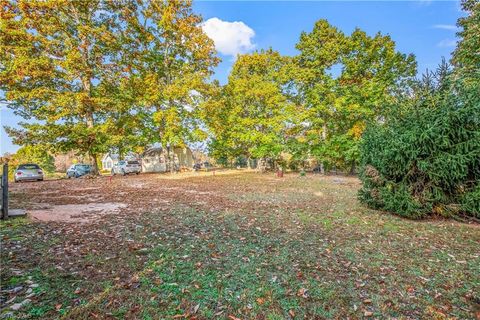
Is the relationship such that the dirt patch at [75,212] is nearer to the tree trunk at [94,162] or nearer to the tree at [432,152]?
the tree at [432,152]

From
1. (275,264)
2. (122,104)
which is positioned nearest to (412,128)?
(275,264)

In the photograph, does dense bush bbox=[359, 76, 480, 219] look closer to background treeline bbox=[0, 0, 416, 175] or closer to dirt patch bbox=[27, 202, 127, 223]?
dirt patch bbox=[27, 202, 127, 223]

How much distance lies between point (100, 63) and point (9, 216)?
737 inches

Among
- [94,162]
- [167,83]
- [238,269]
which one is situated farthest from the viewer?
[167,83]

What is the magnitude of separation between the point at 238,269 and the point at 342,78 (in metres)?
22.0

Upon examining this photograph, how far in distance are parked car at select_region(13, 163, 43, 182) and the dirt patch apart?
1505 cm

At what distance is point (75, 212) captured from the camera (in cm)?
702

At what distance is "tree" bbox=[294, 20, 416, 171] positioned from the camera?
66.4 feet

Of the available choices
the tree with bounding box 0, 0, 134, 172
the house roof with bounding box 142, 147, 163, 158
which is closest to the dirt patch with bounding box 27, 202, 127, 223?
the tree with bounding box 0, 0, 134, 172

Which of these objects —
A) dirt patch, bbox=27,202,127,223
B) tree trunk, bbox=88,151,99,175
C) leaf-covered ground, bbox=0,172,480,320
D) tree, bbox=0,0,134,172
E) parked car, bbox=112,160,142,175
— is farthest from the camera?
parked car, bbox=112,160,142,175

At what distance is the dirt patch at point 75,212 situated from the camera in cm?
622

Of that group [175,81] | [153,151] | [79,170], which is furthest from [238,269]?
[153,151]

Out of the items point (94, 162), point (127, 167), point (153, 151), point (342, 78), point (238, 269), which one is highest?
point (342, 78)

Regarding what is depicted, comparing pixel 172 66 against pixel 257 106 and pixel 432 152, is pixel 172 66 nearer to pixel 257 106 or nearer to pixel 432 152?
pixel 257 106
